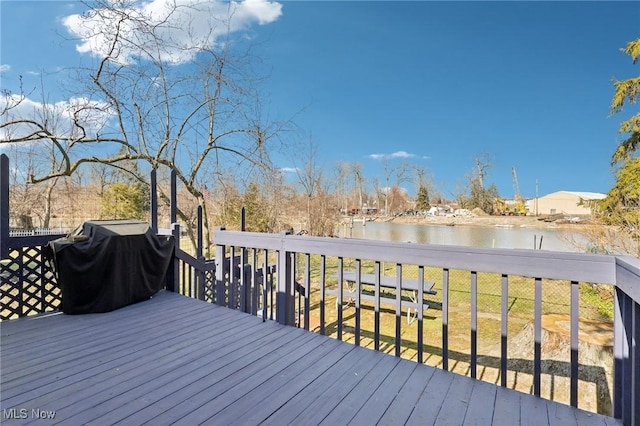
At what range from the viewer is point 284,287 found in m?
2.73

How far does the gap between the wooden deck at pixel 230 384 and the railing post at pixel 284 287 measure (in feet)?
0.53

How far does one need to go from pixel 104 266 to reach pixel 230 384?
2.16 metres

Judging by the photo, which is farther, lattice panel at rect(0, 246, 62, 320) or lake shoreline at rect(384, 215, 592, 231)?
lake shoreline at rect(384, 215, 592, 231)

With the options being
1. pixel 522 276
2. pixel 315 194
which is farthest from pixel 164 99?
pixel 522 276

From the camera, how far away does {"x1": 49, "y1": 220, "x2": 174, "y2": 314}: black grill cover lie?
3.03 meters

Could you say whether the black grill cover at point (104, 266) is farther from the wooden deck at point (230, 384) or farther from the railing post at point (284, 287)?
the railing post at point (284, 287)

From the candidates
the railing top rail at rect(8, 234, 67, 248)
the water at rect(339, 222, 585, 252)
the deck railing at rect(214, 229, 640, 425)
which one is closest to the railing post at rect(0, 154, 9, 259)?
the railing top rail at rect(8, 234, 67, 248)

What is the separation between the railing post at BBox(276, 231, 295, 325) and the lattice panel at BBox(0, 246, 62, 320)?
231 cm

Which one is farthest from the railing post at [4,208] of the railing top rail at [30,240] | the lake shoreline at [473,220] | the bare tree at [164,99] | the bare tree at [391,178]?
the lake shoreline at [473,220]

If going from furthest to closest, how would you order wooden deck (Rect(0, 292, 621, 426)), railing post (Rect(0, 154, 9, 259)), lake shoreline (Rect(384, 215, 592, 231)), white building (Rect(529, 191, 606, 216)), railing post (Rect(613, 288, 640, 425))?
lake shoreline (Rect(384, 215, 592, 231))
white building (Rect(529, 191, 606, 216))
railing post (Rect(0, 154, 9, 259))
wooden deck (Rect(0, 292, 621, 426))
railing post (Rect(613, 288, 640, 425))

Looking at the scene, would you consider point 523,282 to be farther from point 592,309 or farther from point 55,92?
point 55,92

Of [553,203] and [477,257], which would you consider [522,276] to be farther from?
[553,203]

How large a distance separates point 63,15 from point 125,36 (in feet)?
2.82

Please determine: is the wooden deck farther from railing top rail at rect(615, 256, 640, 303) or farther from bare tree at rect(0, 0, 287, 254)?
bare tree at rect(0, 0, 287, 254)
